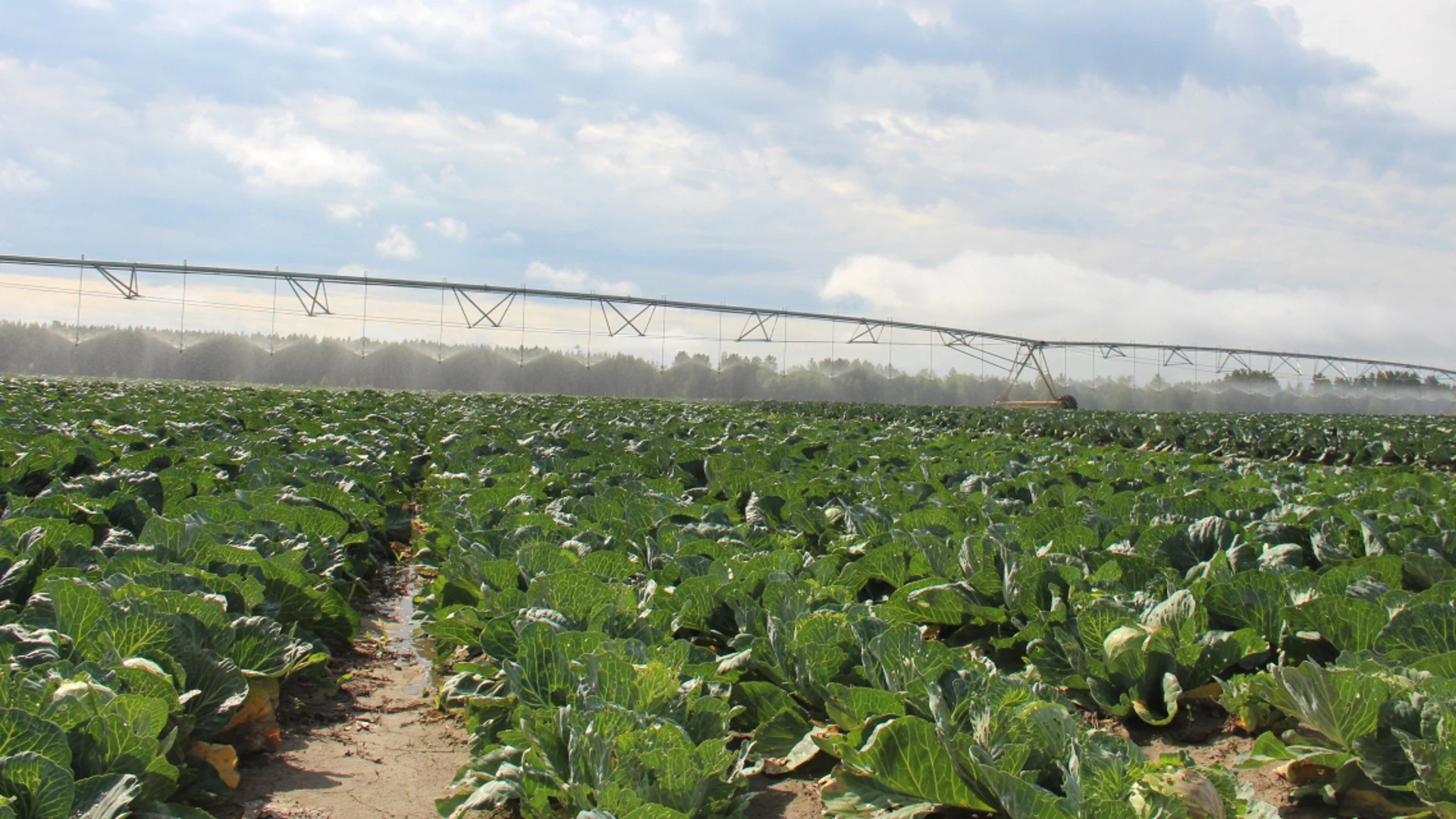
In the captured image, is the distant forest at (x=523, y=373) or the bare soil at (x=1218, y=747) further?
the distant forest at (x=523, y=373)

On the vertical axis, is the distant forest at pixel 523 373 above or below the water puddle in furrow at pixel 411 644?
above

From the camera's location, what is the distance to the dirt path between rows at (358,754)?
280 centimetres

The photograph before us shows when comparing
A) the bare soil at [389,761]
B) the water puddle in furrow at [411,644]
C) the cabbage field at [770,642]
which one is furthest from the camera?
the water puddle in furrow at [411,644]

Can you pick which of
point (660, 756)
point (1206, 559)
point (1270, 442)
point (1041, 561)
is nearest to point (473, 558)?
point (660, 756)

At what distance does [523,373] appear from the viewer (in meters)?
52.5

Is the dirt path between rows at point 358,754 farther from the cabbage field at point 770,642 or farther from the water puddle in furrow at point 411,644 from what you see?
Answer: the cabbage field at point 770,642

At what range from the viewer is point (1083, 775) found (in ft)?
6.88

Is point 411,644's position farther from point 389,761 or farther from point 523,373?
point 523,373

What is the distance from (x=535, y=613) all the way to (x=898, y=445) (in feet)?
27.9

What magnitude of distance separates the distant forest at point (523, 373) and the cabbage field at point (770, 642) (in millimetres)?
45742

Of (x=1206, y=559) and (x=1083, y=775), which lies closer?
(x=1083, y=775)

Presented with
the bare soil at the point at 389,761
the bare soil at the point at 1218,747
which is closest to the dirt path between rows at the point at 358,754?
the bare soil at the point at 389,761

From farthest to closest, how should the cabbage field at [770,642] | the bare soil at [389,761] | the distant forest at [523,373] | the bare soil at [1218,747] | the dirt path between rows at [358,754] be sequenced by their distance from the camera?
the distant forest at [523,373] → the dirt path between rows at [358,754] → the bare soil at [389,761] → the bare soil at [1218,747] → the cabbage field at [770,642]

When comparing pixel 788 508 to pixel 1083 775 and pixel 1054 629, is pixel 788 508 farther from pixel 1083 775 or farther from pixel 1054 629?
pixel 1083 775
